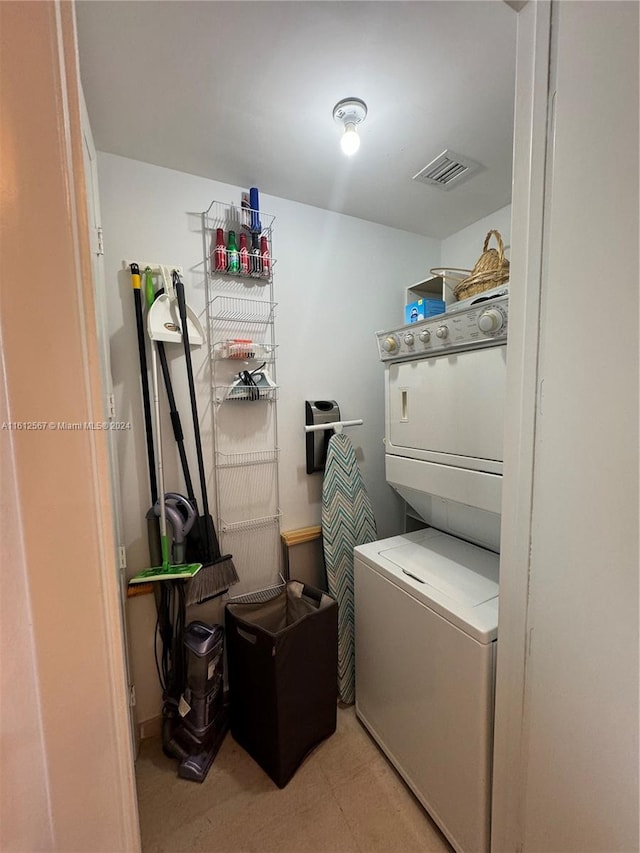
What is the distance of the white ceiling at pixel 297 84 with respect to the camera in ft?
3.01

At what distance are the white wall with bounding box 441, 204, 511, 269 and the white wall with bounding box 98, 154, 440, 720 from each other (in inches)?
3.6

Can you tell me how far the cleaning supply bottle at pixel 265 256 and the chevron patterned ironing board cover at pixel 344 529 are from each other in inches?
34.9

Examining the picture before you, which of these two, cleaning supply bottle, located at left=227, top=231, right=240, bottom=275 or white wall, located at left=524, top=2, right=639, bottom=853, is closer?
Answer: white wall, located at left=524, top=2, right=639, bottom=853

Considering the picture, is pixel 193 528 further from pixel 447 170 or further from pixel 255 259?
pixel 447 170

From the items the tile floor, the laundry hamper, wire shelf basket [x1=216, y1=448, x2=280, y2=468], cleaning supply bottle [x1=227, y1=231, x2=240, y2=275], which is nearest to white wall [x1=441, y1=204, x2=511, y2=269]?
cleaning supply bottle [x1=227, y1=231, x2=240, y2=275]

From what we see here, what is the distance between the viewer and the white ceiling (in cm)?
92

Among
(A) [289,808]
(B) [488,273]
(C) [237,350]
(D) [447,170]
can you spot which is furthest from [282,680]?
(D) [447,170]

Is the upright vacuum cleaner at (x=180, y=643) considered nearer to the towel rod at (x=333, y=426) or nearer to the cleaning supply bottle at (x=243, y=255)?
the cleaning supply bottle at (x=243, y=255)

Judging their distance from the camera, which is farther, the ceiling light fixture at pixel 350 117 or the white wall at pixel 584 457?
the ceiling light fixture at pixel 350 117

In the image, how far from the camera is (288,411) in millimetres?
1835

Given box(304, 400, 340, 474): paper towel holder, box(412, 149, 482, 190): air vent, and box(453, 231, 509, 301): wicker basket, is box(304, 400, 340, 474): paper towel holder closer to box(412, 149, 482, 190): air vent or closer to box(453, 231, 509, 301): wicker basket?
box(453, 231, 509, 301): wicker basket

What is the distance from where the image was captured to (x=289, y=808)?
4.20ft

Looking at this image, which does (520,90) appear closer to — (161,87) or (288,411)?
(161,87)

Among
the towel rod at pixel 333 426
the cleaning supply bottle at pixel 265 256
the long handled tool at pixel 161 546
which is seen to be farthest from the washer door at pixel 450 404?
the long handled tool at pixel 161 546
